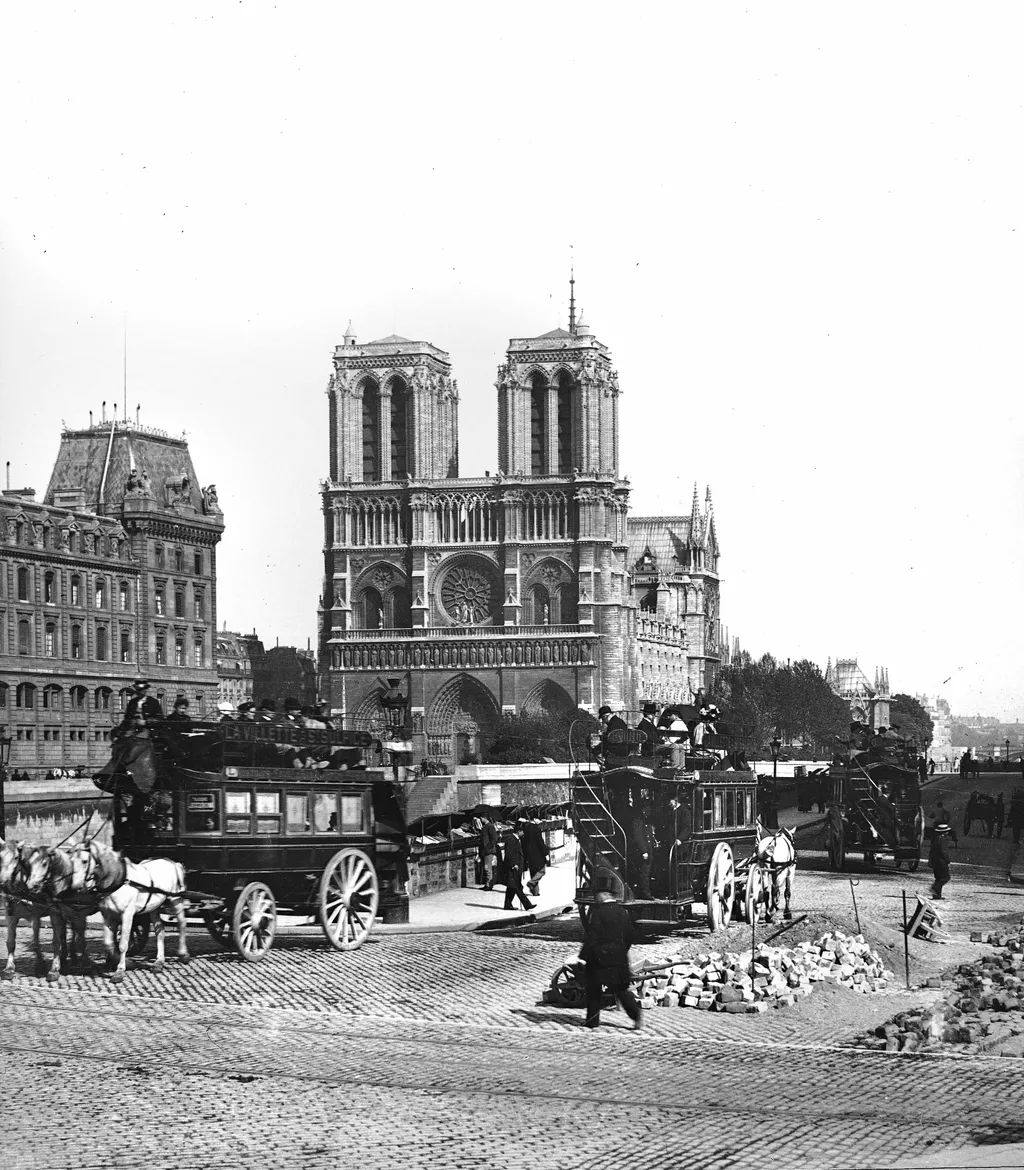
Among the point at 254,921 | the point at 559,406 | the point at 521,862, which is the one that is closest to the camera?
the point at 254,921

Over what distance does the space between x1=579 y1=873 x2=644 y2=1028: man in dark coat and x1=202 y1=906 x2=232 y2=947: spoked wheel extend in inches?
224

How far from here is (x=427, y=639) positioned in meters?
129

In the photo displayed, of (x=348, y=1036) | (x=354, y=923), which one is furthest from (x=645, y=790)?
(x=348, y=1036)

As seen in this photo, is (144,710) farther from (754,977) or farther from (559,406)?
(559,406)

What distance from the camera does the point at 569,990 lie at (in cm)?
2012

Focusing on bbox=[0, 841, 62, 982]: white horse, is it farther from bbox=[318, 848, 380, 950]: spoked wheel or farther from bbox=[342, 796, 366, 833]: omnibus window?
bbox=[342, 796, 366, 833]: omnibus window

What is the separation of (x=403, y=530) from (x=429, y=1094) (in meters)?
117

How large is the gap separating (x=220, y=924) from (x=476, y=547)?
107717mm

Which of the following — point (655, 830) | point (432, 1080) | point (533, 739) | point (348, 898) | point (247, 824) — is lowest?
point (432, 1080)

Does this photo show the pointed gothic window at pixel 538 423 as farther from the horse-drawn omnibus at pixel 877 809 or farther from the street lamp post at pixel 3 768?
the horse-drawn omnibus at pixel 877 809

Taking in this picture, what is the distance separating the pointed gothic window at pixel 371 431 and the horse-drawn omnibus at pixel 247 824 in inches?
4285

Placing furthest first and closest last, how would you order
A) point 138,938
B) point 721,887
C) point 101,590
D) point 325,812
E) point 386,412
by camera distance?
point 386,412 → point 101,590 → point 721,887 → point 325,812 → point 138,938

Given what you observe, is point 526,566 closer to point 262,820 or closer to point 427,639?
point 427,639

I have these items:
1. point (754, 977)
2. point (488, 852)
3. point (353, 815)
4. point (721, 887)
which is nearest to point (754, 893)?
point (721, 887)
